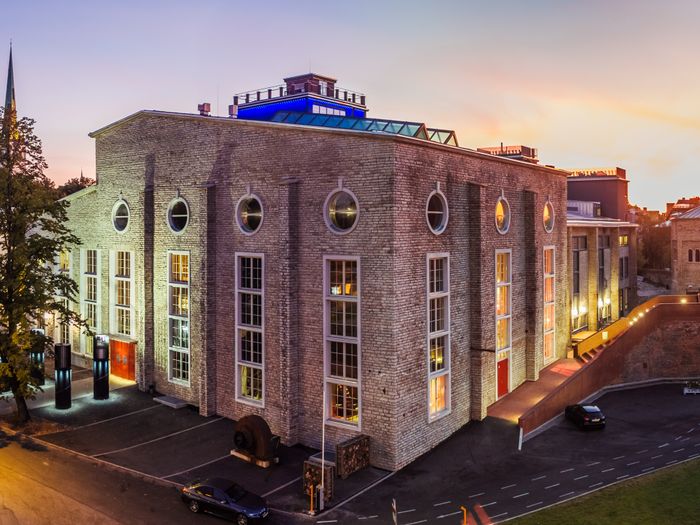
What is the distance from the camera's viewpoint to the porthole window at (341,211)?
23594 mm

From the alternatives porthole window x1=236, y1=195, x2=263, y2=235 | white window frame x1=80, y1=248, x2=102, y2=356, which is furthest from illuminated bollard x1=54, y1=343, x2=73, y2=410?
porthole window x1=236, y1=195, x2=263, y2=235

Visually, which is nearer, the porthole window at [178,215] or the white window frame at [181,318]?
the white window frame at [181,318]

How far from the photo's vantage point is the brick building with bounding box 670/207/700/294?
60469 mm

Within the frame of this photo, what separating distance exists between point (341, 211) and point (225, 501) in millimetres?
11627

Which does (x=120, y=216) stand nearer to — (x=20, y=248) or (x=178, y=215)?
(x=178, y=215)

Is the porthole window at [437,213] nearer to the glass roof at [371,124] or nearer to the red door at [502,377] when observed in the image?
the glass roof at [371,124]

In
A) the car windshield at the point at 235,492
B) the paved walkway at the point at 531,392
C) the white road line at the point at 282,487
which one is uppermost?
the paved walkway at the point at 531,392

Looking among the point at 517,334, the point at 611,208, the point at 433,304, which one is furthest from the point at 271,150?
the point at 611,208

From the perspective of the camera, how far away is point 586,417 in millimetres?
28656

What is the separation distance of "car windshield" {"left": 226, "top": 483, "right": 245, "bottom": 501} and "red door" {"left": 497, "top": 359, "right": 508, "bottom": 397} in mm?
16045

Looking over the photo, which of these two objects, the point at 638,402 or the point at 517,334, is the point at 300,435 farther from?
the point at 638,402

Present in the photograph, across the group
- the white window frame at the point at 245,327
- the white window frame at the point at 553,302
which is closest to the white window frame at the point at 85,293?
the white window frame at the point at 245,327

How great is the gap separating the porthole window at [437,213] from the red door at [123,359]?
18935 mm

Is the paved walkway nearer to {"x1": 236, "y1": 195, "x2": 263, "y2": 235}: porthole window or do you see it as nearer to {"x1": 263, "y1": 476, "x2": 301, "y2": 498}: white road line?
{"x1": 263, "y1": 476, "x2": 301, "y2": 498}: white road line
